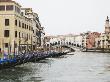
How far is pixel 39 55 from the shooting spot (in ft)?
279

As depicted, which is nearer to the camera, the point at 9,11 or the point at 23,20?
the point at 9,11

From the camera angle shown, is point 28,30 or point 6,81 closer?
point 6,81

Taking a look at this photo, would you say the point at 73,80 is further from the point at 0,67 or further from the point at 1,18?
the point at 1,18

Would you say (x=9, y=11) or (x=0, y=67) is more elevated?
(x=9, y=11)

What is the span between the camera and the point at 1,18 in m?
73.2

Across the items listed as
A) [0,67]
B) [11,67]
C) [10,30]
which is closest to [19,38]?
[10,30]

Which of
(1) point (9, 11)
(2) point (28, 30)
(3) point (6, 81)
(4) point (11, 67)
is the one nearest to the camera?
(3) point (6, 81)

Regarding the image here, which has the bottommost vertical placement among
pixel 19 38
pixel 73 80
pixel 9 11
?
pixel 73 80

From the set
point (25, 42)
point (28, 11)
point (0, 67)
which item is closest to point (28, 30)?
point (25, 42)

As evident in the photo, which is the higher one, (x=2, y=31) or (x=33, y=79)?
(x=2, y=31)

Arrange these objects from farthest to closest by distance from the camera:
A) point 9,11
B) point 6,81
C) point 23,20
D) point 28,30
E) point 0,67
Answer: point 28,30
point 23,20
point 9,11
point 0,67
point 6,81

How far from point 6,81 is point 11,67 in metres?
15.8

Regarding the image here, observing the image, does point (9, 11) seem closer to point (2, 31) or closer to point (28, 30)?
point (2, 31)

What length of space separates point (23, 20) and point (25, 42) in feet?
16.6
